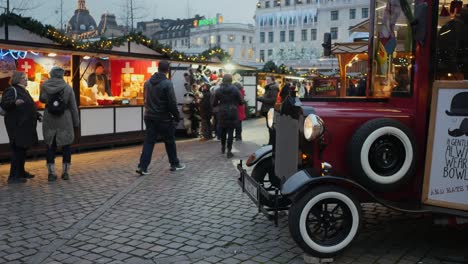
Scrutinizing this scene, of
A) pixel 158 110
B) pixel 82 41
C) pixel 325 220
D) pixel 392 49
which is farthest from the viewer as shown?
pixel 82 41

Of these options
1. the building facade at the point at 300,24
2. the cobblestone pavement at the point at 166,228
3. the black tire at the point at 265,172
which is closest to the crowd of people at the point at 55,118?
the cobblestone pavement at the point at 166,228

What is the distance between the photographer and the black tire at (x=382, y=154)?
413 cm

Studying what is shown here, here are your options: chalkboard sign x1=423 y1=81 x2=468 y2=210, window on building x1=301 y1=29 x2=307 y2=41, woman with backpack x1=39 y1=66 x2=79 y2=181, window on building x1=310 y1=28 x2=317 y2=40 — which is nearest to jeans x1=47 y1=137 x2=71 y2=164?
woman with backpack x1=39 y1=66 x2=79 y2=181

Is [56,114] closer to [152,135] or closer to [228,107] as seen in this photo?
[152,135]

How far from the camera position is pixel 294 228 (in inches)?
157

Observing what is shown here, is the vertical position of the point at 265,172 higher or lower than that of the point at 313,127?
lower

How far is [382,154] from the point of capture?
165 inches

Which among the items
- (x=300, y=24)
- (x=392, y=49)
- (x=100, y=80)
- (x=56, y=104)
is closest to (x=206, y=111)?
(x=100, y=80)

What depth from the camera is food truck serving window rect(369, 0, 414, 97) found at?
14.6ft

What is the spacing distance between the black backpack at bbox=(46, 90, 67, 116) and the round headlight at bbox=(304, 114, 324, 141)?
15.3 ft

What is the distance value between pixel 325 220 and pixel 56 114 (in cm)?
501

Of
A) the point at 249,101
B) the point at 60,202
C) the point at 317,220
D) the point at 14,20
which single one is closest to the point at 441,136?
the point at 317,220

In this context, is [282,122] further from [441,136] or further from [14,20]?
[14,20]

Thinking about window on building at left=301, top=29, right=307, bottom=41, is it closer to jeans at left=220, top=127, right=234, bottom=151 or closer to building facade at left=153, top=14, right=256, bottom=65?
building facade at left=153, top=14, right=256, bottom=65
